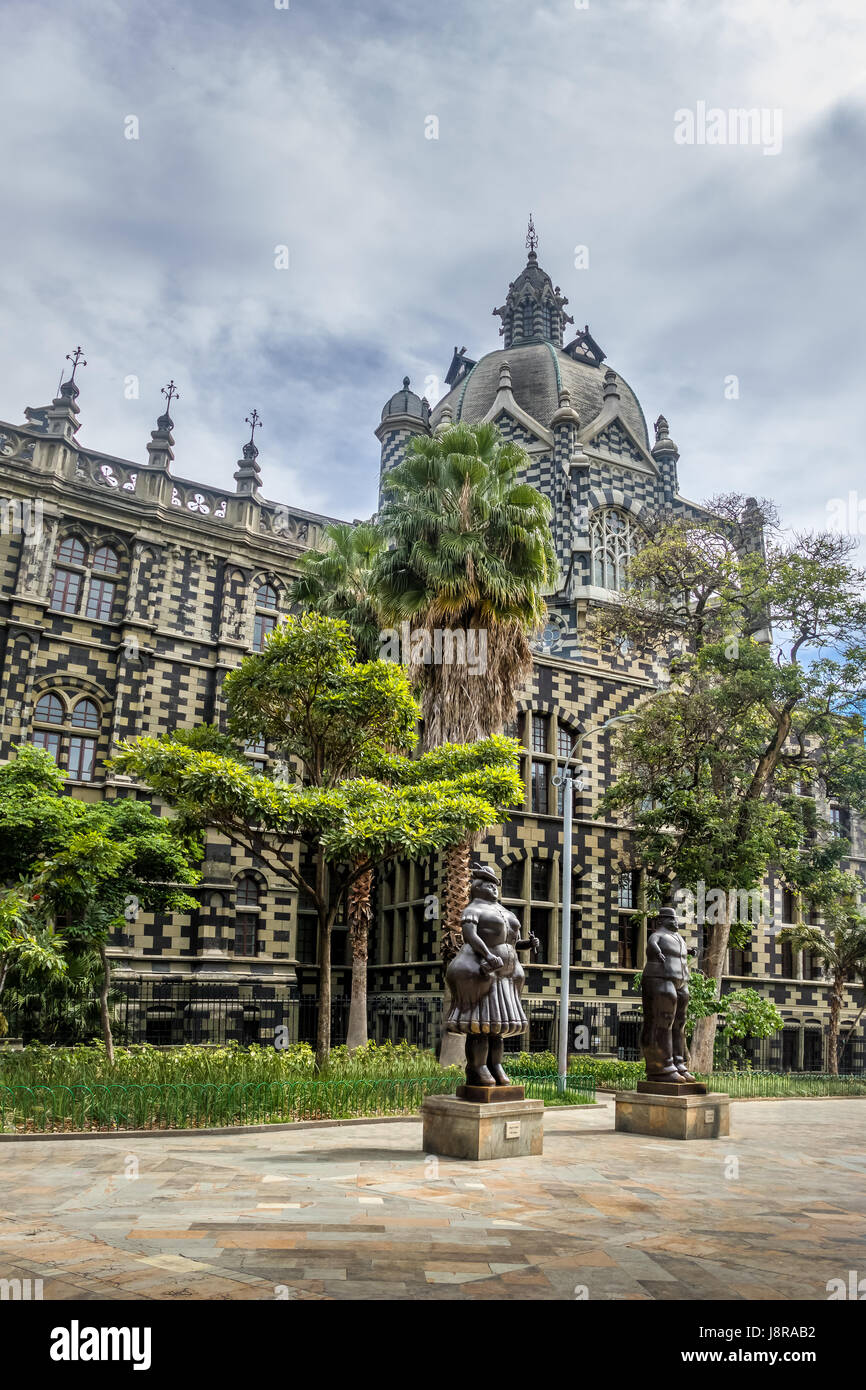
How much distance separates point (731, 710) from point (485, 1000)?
1693cm

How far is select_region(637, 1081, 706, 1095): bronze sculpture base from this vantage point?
14156mm

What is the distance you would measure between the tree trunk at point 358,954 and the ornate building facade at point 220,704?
5.49 m

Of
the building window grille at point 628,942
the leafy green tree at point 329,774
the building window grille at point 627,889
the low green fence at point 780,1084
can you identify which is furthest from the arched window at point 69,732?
the low green fence at point 780,1084

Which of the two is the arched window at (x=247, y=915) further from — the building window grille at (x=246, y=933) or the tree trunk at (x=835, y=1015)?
the tree trunk at (x=835, y=1015)

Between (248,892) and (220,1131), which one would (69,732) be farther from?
(220,1131)

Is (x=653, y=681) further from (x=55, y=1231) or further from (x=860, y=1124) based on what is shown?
(x=55, y=1231)

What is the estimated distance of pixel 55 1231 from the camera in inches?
275

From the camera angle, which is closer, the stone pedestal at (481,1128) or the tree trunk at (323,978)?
the stone pedestal at (481,1128)

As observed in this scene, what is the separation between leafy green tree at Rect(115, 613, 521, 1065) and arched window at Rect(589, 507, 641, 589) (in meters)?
22.7

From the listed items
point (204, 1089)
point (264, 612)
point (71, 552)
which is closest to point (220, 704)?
point (264, 612)

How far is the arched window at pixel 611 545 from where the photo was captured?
4156cm

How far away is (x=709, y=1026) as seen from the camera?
26.9m

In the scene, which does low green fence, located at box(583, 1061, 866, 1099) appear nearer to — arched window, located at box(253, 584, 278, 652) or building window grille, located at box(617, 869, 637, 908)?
building window grille, located at box(617, 869, 637, 908)
